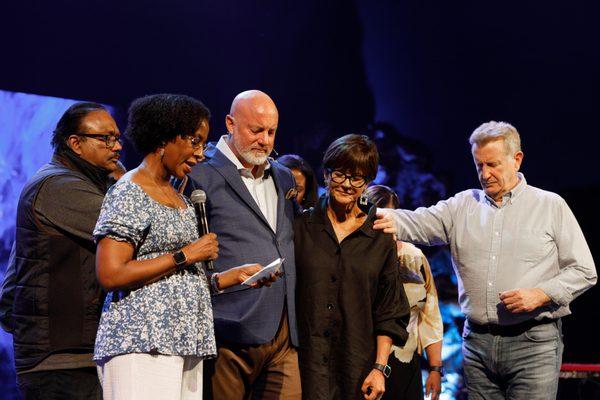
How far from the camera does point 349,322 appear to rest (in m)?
2.85

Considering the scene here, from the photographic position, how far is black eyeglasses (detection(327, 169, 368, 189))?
2922 mm

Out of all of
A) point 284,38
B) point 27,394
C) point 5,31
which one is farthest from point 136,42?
point 27,394

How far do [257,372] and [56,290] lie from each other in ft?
2.64

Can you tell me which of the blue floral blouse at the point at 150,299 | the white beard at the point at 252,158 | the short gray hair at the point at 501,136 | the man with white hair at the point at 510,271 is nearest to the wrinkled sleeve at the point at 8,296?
the blue floral blouse at the point at 150,299

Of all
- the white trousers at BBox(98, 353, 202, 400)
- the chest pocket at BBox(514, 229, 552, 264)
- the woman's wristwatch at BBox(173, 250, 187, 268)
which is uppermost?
the woman's wristwatch at BBox(173, 250, 187, 268)

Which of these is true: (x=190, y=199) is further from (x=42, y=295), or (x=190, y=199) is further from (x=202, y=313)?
(x=42, y=295)

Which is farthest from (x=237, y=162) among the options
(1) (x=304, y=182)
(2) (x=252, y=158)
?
(1) (x=304, y=182)

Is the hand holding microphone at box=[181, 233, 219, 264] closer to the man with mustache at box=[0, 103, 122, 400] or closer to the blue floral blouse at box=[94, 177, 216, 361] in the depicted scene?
the blue floral blouse at box=[94, 177, 216, 361]

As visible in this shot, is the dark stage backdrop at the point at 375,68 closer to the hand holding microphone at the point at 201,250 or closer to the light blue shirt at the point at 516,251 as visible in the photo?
the light blue shirt at the point at 516,251

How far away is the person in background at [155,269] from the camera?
2.19m

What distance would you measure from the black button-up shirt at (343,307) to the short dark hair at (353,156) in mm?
225

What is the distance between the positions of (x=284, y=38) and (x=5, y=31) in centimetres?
232

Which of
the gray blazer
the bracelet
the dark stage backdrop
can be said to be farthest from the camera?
the dark stage backdrop

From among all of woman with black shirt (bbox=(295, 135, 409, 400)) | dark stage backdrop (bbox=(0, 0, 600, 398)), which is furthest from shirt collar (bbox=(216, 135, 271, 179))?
dark stage backdrop (bbox=(0, 0, 600, 398))
